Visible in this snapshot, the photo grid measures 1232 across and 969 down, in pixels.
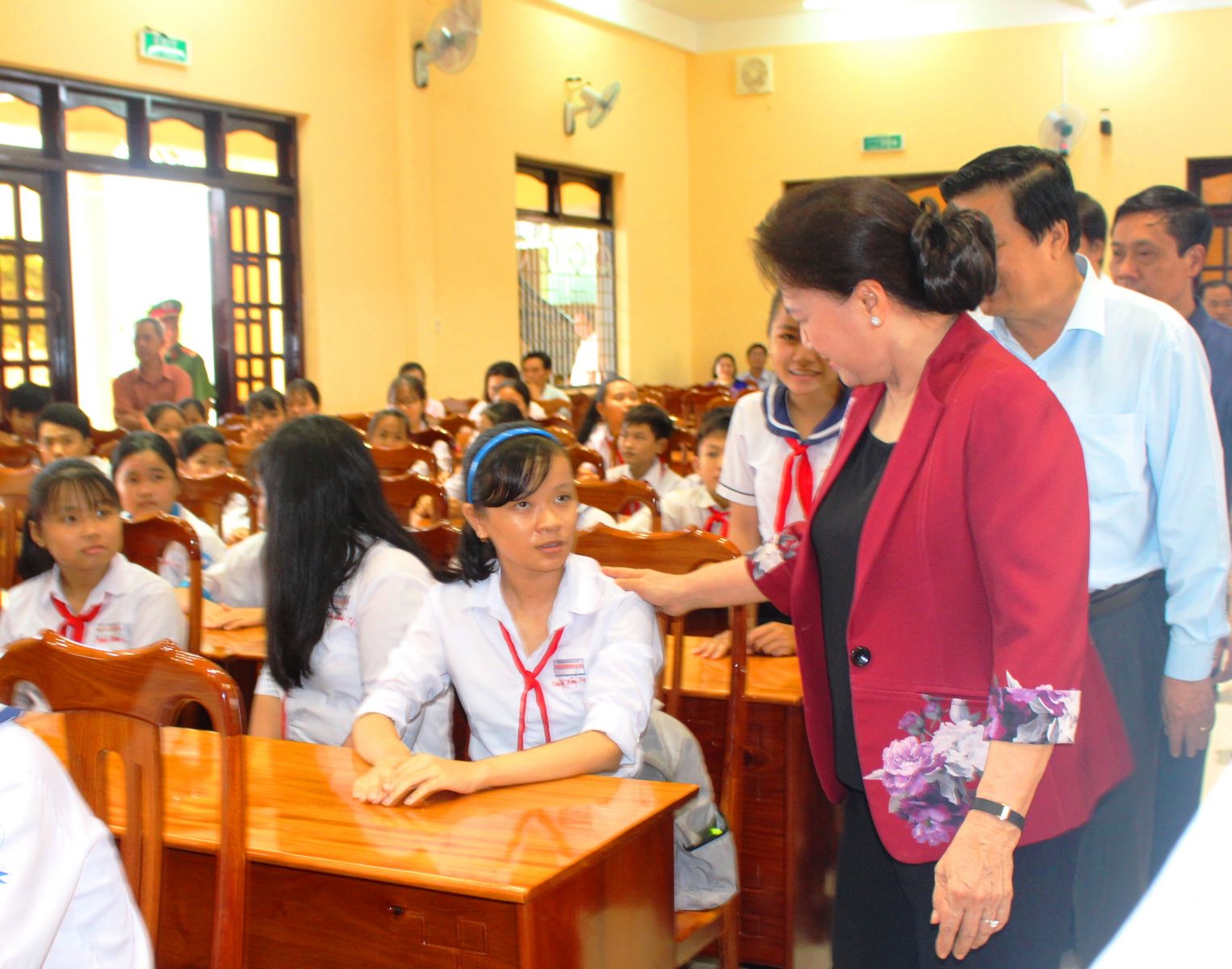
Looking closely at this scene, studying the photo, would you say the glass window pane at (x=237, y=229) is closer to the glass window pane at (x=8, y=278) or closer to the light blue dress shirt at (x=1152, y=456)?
the glass window pane at (x=8, y=278)

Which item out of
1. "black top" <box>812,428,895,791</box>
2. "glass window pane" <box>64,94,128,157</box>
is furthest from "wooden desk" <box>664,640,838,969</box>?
"glass window pane" <box>64,94,128,157</box>

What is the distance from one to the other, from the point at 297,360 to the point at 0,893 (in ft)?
28.1

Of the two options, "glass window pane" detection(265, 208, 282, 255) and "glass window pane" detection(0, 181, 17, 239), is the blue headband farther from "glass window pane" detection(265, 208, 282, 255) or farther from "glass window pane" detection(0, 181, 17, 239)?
"glass window pane" detection(265, 208, 282, 255)

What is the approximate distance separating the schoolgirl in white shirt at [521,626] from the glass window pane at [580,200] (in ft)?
34.6

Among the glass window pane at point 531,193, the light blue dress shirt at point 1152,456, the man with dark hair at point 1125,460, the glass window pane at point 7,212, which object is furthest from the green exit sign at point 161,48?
the light blue dress shirt at point 1152,456

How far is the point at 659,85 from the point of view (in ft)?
43.9

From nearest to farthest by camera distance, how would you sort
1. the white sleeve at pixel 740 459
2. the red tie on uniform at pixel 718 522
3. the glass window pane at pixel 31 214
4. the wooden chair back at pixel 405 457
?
1. the white sleeve at pixel 740 459
2. the red tie on uniform at pixel 718 522
3. the wooden chair back at pixel 405 457
4. the glass window pane at pixel 31 214

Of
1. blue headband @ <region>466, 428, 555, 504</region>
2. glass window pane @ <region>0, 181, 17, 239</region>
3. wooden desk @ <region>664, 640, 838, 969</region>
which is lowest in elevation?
wooden desk @ <region>664, 640, 838, 969</region>

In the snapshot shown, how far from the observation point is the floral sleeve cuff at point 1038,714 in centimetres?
128

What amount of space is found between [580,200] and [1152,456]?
1114cm

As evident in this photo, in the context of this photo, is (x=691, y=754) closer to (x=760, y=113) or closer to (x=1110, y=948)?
(x=1110, y=948)

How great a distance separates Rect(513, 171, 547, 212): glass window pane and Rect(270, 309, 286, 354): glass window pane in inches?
120

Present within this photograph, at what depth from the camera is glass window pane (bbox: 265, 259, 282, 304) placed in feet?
29.9

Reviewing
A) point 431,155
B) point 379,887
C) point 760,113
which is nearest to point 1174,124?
point 760,113
